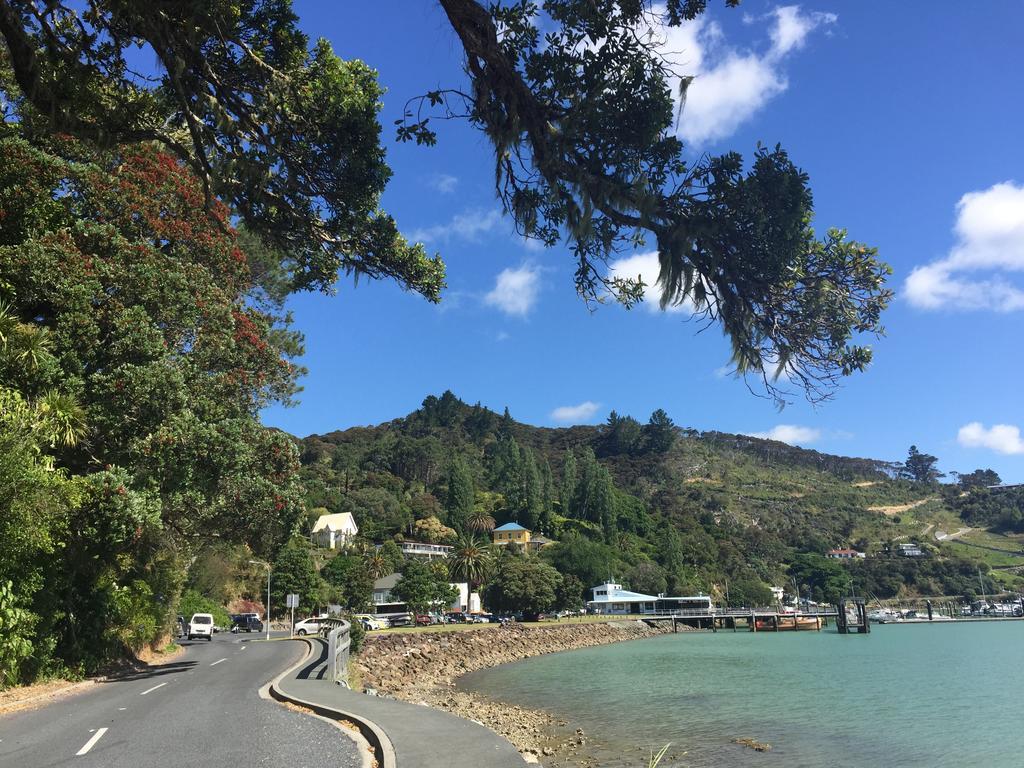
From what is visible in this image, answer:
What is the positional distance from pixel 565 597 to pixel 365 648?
60.6m

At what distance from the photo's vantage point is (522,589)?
82.3m

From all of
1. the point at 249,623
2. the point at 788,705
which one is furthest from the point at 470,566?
the point at 788,705

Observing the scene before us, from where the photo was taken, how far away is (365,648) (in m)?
41.3

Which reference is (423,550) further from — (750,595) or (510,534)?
(750,595)

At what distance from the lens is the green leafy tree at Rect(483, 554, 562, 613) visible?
82.4 m

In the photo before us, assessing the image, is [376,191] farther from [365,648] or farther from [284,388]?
[365,648]

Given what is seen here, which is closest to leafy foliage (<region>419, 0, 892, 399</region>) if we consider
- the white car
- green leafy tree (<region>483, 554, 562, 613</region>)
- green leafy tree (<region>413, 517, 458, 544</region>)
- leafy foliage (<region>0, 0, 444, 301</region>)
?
leafy foliage (<region>0, 0, 444, 301</region>)

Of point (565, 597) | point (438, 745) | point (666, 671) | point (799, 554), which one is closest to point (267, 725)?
point (438, 745)

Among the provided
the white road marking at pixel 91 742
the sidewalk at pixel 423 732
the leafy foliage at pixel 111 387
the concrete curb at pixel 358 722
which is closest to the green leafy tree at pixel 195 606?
the leafy foliage at pixel 111 387

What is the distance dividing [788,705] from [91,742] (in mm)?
27826

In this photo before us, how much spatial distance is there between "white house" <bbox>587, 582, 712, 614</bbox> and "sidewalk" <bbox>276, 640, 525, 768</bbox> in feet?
327

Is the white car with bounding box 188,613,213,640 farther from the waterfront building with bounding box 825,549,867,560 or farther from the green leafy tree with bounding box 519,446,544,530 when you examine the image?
the waterfront building with bounding box 825,549,867,560

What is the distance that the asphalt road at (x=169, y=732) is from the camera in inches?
392

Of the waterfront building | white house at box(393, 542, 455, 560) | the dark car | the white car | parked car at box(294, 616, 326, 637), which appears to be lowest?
the dark car
